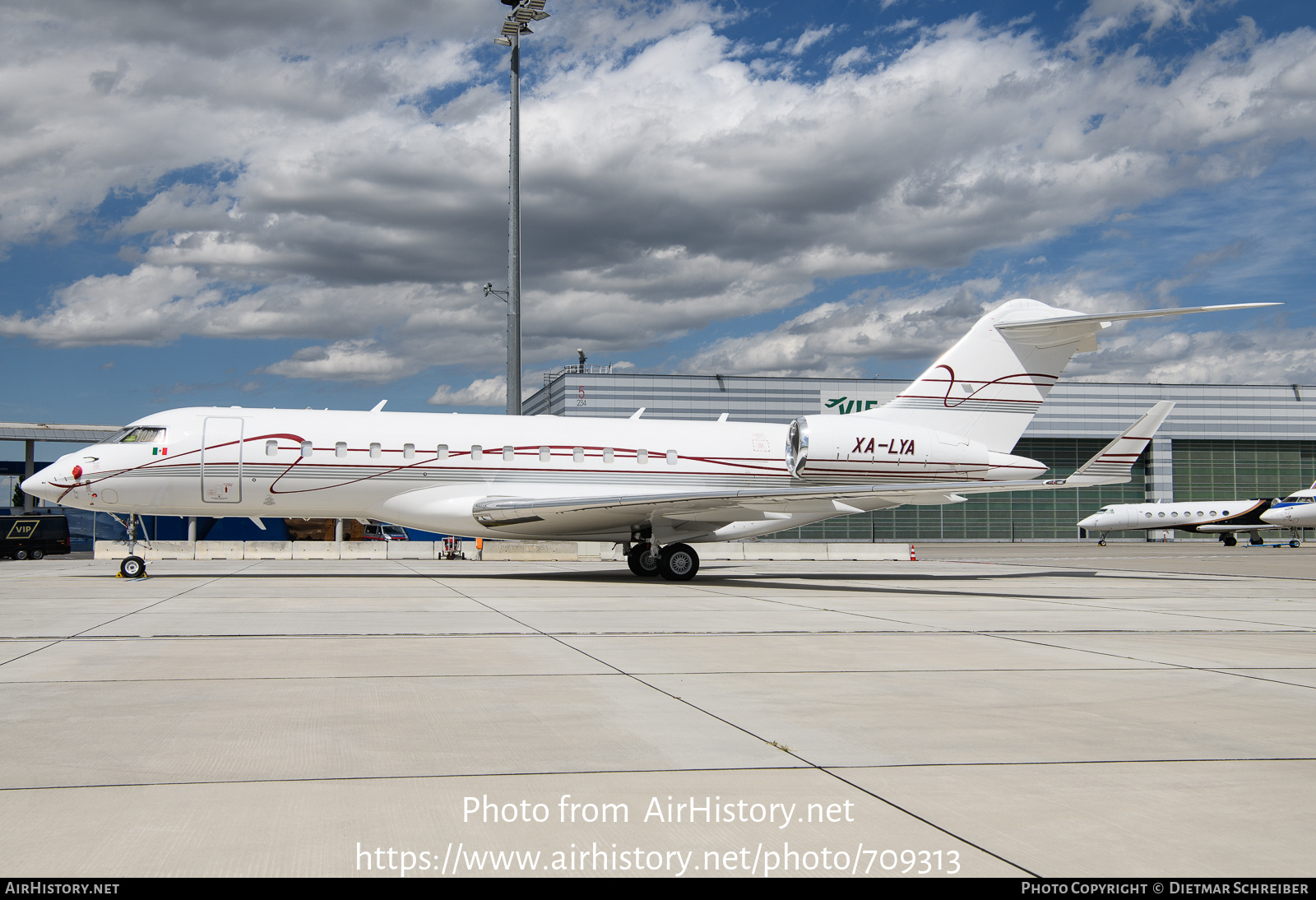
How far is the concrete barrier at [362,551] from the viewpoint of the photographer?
31.3m

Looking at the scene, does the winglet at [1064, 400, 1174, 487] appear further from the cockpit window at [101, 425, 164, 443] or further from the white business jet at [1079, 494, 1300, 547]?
the white business jet at [1079, 494, 1300, 547]

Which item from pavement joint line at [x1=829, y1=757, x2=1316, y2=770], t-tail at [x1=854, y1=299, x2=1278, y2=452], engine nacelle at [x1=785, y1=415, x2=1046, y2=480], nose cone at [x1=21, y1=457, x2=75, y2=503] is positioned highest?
t-tail at [x1=854, y1=299, x2=1278, y2=452]

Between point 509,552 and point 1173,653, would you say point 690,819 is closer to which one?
point 1173,653

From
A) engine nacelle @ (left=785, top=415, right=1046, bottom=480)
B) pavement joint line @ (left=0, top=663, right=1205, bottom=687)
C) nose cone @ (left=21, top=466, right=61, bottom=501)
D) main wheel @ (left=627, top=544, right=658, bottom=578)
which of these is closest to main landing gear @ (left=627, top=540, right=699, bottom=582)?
main wheel @ (left=627, top=544, right=658, bottom=578)

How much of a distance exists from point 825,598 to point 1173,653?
7.26 m

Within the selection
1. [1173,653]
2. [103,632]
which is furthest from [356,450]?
[1173,653]

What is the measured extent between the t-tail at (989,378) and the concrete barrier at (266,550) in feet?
65.9

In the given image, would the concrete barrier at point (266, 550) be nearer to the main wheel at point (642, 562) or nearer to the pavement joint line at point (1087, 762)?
the main wheel at point (642, 562)

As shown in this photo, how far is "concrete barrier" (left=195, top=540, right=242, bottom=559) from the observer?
30.7 metres

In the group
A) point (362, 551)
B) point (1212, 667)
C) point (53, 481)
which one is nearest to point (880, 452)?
point (1212, 667)

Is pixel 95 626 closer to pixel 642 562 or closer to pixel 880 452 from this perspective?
pixel 642 562

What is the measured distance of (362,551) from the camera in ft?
104

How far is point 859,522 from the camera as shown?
63406mm

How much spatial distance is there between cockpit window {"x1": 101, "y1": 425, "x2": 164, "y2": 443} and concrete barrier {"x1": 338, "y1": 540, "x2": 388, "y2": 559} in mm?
12543
